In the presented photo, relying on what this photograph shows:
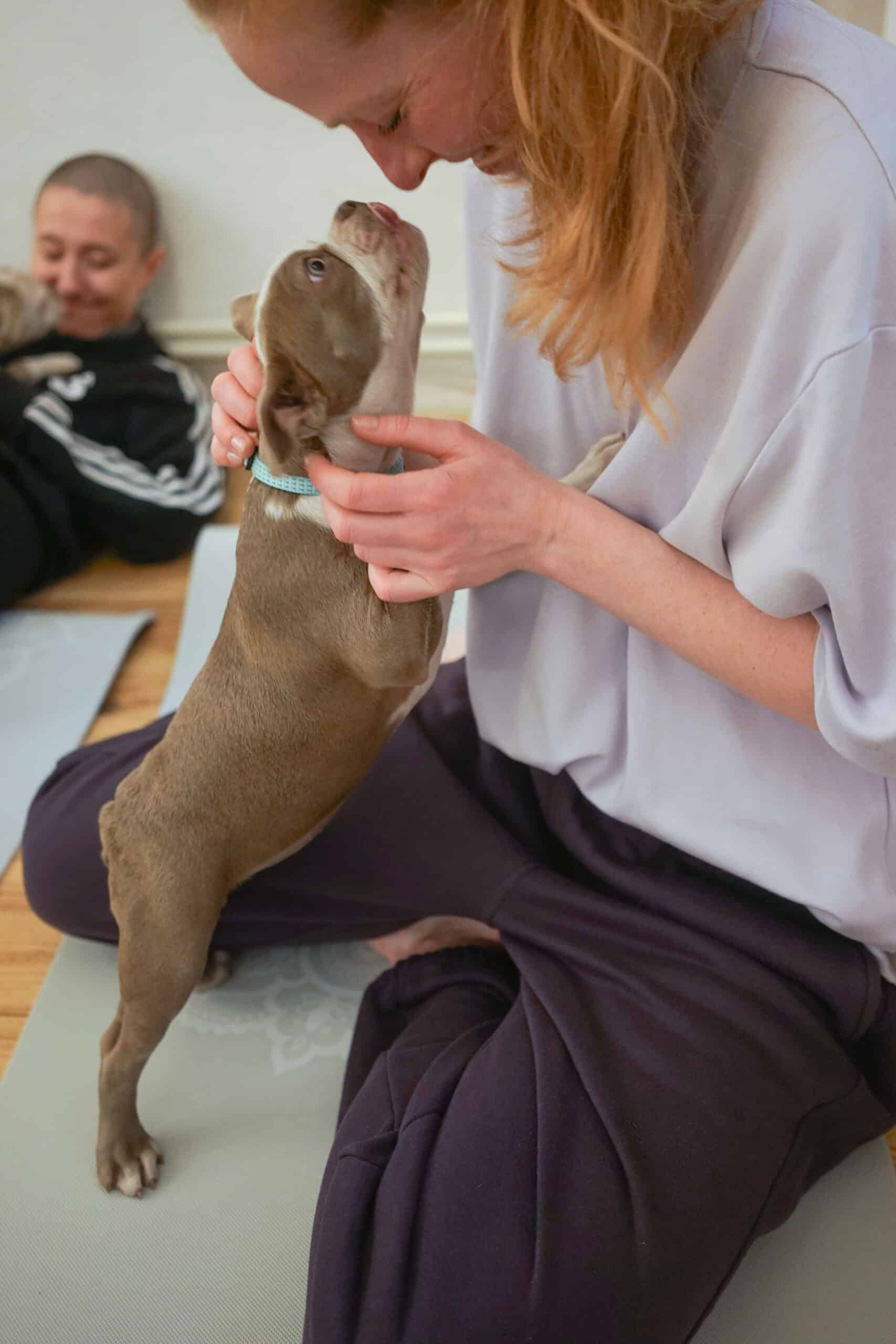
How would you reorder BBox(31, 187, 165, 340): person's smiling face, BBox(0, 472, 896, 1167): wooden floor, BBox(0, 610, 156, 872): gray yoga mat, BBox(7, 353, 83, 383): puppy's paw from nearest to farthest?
1. BBox(0, 472, 896, 1167): wooden floor
2. BBox(0, 610, 156, 872): gray yoga mat
3. BBox(7, 353, 83, 383): puppy's paw
4. BBox(31, 187, 165, 340): person's smiling face

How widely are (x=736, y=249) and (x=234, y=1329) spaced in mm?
1143

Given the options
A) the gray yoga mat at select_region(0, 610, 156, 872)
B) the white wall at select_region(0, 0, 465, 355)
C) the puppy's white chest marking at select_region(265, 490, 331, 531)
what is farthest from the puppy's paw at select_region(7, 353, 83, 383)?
the puppy's white chest marking at select_region(265, 490, 331, 531)

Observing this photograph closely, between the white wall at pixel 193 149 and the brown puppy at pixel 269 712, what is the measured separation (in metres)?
1.92

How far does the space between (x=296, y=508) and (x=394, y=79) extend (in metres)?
0.42

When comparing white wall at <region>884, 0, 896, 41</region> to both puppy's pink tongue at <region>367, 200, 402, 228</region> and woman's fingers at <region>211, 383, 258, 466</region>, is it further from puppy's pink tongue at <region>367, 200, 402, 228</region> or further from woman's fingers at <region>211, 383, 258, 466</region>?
woman's fingers at <region>211, 383, 258, 466</region>

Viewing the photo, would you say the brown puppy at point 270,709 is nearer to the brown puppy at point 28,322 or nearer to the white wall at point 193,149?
the brown puppy at point 28,322

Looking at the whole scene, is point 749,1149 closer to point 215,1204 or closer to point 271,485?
point 215,1204

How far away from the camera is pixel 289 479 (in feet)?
3.84

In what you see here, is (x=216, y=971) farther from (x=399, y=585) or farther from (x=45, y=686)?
(x=45, y=686)

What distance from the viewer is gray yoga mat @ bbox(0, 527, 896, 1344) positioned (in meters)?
1.16

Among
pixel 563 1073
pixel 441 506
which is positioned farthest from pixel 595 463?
pixel 563 1073

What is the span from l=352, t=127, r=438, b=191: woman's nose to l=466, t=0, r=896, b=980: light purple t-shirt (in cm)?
10

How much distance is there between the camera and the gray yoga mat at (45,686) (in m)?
1.95

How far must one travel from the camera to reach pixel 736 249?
3.05 ft
